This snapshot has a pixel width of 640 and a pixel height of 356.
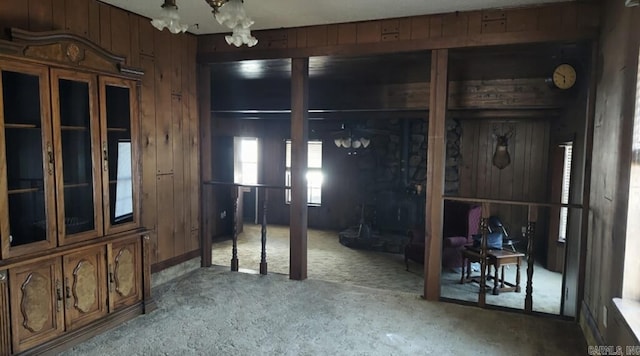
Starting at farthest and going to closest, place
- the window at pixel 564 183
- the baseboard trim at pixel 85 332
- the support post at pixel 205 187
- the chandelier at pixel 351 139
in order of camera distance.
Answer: the chandelier at pixel 351 139 → the window at pixel 564 183 → the support post at pixel 205 187 → the baseboard trim at pixel 85 332

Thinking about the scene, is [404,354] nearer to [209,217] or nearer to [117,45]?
[209,217]

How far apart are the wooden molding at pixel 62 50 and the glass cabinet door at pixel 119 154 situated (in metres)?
0.13

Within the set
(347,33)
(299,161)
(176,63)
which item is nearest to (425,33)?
(347,33)

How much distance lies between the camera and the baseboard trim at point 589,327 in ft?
8.84

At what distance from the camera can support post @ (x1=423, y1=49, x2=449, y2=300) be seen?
3629mm

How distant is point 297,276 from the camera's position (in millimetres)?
Answer: 4266

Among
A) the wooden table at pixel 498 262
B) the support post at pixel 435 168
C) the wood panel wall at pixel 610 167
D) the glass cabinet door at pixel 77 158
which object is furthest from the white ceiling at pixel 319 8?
the wooden table at pixel 498 262

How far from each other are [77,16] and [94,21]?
157 millimetres

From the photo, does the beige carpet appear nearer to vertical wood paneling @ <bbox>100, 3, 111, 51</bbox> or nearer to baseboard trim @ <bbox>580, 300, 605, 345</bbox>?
baseboard trim @ <bbox>580, 300, 605, 345</bbox>

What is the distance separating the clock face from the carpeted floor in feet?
8.33

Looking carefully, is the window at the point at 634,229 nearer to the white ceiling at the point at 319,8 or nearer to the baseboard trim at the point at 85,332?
the white ceiling at the point at 319,8

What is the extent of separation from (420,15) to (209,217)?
125 inches

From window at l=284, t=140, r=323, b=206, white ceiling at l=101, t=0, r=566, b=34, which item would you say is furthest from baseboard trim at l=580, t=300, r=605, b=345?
window at l=284, t=140, r=323, b=206

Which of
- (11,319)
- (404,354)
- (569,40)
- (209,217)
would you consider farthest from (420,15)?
(11,319)
